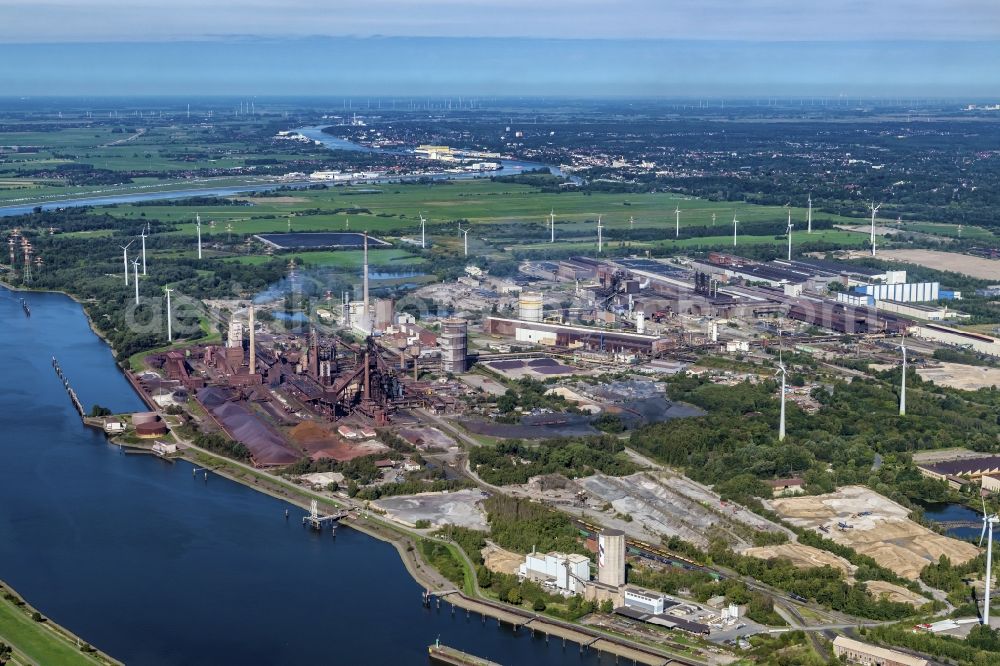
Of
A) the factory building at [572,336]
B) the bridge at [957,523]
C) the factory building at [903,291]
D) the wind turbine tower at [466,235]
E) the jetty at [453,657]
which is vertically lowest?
the jetty at [453,657]

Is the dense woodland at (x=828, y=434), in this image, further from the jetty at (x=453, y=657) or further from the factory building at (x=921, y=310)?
the factory building at (x=921, y=310)

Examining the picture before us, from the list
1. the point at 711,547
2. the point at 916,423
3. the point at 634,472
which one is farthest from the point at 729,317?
the point at 711,547

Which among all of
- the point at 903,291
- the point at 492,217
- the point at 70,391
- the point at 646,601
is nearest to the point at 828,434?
the point at 646,601

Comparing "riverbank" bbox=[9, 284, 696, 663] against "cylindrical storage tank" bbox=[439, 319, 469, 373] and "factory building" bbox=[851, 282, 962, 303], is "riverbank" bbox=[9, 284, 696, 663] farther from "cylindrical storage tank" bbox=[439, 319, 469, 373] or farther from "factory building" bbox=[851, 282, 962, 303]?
"factory building" bbox=[851, 282, 962, 303]

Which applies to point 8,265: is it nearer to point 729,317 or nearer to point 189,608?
point 729,317

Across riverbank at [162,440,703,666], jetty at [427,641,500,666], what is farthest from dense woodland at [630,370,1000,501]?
jetty at [427,641,500,666]

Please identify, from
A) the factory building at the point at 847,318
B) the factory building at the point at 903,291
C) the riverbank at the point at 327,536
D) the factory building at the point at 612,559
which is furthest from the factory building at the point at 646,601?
the factory building at the point at 903,291
